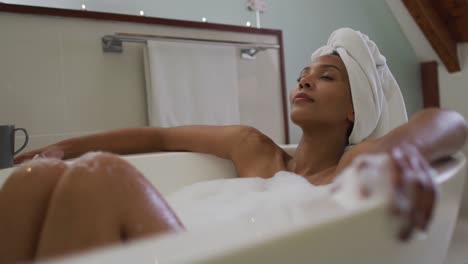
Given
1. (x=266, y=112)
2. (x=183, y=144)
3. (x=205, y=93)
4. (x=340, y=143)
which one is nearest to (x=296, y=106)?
(x=340, y=143)

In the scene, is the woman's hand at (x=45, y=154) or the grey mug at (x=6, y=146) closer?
the grey mug at (x=6, y=146)

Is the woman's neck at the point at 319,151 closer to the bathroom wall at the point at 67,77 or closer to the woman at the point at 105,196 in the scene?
the woman at the point at 105,196

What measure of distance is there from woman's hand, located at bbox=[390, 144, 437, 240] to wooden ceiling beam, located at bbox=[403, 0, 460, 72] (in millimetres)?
2385

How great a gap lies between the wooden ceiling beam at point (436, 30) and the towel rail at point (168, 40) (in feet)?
3.04

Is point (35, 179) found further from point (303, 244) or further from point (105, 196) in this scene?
point (303, 244)

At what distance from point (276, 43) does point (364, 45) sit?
0.98m

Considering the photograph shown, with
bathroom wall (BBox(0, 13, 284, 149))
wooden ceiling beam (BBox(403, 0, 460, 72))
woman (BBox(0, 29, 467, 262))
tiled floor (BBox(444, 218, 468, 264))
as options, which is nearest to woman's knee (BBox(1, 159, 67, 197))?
woman (BBox(0, 29, 467, 262))

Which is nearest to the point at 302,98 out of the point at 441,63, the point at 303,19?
the point at 303,19

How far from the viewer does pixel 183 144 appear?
1.66 m

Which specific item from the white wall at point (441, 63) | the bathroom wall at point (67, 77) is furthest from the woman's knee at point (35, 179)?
the white wall at point (441, 63)

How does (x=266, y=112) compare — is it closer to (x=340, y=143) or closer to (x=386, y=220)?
(x=340, y=143)

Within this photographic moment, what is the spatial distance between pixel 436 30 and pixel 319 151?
1.64m

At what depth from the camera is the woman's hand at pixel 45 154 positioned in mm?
1435

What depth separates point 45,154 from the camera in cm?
146
